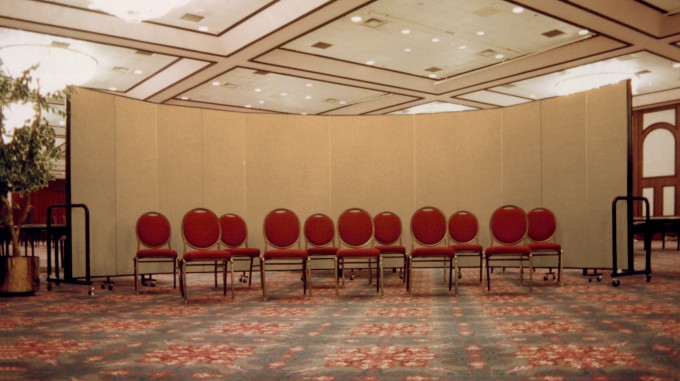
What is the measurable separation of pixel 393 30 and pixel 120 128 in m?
5.97

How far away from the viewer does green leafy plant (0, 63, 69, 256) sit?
6320 millimetres

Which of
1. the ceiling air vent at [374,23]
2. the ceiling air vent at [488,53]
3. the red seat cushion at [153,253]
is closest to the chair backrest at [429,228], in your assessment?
the red seat cushion at [153,253]

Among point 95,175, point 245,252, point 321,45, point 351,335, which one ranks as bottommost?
point 351,335

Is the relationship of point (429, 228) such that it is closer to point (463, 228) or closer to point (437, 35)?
point (463, 228)

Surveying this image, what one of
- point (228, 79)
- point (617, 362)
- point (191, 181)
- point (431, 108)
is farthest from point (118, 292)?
point (431, 108)

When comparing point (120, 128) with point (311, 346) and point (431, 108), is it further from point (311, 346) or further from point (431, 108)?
point (431, 108)

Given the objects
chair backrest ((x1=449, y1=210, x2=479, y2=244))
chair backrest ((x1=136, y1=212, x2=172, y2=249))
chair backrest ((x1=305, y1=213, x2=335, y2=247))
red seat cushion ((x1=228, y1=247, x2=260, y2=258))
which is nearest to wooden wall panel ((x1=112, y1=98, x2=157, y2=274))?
chair backrest ((x1=136, y1=212, x2=172, y2=249))

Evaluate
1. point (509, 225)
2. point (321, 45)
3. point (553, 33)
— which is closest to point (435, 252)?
point (509, 225)

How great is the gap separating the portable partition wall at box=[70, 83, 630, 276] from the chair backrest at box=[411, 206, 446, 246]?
145cm

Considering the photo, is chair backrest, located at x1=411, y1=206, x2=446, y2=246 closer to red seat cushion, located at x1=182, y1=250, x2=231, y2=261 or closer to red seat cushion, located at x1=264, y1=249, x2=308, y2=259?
red seat cushion, located at x1=264, y1=249, x2=308, y2=259

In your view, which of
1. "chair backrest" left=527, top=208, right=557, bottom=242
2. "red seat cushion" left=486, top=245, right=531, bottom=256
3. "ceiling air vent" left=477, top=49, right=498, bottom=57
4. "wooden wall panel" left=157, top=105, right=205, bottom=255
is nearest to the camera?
"red seat cushion" left=486, top=245, right=531, bottom=256

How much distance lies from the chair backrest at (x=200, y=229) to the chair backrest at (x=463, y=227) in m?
2.95

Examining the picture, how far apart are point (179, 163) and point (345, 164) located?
7.95ft

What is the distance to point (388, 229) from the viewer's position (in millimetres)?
7141
